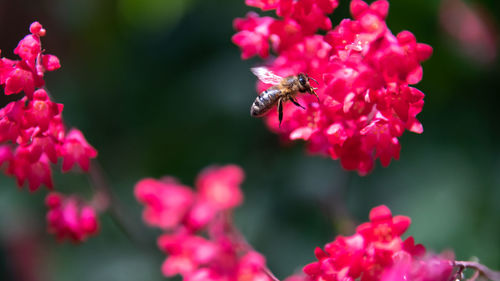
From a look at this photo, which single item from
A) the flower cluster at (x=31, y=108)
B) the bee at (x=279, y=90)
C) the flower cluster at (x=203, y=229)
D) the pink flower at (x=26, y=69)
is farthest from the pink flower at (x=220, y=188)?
the pink flower at (x=26, y=69)

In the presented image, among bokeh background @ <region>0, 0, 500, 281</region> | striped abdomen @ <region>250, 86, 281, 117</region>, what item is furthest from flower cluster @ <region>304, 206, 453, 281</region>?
bokeh background @ <region>0, 0, 500, 281</region>

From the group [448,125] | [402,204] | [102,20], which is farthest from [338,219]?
[102,20]

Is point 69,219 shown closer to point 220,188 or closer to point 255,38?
point 220,188

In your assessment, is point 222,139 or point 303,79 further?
point 222,139

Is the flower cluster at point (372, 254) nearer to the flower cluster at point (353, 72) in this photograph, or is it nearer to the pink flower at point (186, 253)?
the flower cluster at point (353, 72)

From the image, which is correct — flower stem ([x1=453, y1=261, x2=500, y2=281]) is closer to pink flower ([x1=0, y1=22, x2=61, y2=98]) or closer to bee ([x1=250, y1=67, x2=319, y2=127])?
bee ([x1=250, y1=67, x2=319, y2=127])

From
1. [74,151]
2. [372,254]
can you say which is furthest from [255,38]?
[372,254]

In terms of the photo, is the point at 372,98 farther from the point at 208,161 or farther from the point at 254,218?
the point at 208,161
